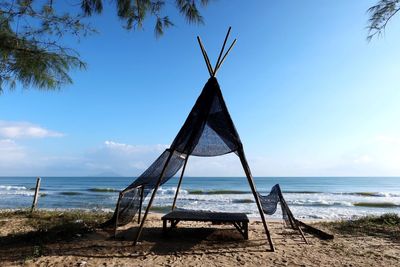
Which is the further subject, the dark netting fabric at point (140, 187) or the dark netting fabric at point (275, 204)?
the dark netting fabric at point (140, 187)

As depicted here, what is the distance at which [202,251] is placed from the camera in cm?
498

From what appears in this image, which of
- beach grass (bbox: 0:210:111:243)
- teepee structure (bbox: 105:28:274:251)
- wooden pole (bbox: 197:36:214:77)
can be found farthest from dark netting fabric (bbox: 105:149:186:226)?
wooden pole (bbox: 197:36:214:77)

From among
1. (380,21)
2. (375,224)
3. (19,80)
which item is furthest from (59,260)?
(375,224)

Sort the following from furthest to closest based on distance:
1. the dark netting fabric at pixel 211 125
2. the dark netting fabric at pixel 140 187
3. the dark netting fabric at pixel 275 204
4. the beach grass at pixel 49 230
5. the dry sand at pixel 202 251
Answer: the dark netting fabric at pixel 140 187
the dark netting fabric at pixel 275 204
the dark netting fabric at pixel 211 125
the beach grass at pixel 49 230
the dry sand at pixel 202 251

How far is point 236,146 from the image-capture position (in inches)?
214

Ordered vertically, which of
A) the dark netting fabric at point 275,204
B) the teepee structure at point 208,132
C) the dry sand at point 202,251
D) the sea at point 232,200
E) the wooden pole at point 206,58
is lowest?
the sea at point 232,200

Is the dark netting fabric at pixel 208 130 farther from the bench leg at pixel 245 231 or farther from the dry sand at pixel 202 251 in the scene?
the bench leg at pixel 245 231

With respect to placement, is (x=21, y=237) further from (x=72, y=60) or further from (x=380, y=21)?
(x=380, y=21)

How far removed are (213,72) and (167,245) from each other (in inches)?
126

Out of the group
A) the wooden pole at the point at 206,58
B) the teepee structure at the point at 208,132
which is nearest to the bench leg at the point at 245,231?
the teepee structure at the point at 208,132

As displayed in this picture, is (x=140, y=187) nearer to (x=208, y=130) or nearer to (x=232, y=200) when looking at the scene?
(x=208, y=130)

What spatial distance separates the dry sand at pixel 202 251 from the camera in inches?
173

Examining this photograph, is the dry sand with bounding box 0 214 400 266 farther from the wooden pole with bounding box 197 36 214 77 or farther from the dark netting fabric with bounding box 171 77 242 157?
the wooden pole with bounding box 197 36 214 77

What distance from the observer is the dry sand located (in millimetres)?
4383
